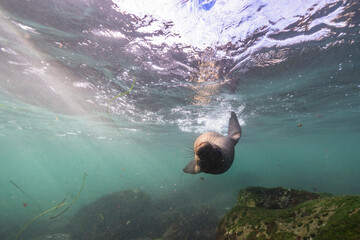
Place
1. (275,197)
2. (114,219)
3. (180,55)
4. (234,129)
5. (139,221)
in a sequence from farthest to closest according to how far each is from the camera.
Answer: (114,219) < (139,221) < (180,55) < (234,129) < (275,197)

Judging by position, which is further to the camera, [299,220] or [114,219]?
[114,219]

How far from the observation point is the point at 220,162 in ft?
8.84

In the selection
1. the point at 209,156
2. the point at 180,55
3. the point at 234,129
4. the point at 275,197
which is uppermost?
the point at 180,55

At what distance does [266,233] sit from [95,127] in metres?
26.5

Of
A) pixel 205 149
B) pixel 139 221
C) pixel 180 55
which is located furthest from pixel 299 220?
pixel 139 221

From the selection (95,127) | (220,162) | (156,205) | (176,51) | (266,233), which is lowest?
(156,205)

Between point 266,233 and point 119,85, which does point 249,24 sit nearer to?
point 266,233

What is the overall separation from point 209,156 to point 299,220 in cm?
158

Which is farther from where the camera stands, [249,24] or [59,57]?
[59,57]

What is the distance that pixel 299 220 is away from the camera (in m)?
2.46

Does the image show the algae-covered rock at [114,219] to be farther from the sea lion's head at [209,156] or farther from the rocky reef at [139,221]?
the sea lion's head at [209,156]

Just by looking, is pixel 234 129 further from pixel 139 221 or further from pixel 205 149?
pixel 139 221

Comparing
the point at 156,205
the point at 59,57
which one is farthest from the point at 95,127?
the point at 59,57

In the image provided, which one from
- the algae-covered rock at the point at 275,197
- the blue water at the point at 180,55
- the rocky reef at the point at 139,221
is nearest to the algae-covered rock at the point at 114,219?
the rocky reef at the point at 139,221
